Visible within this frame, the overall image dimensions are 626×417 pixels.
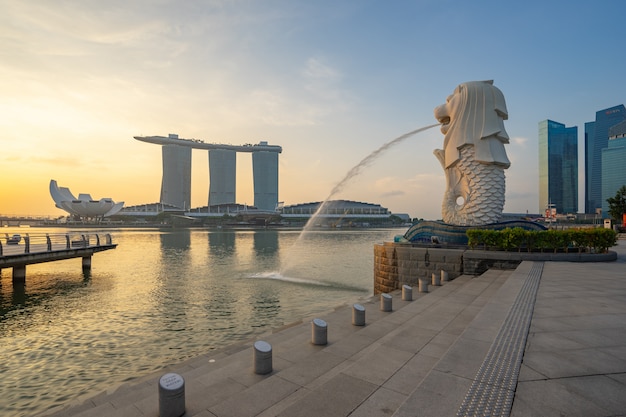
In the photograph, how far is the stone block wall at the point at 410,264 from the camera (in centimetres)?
1809

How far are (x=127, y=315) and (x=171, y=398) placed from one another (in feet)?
Answer: 40.0

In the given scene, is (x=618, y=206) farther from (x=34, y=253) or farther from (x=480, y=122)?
(x=34, y=253)

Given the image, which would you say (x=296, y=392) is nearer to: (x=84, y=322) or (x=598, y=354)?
(x=598, y=354)

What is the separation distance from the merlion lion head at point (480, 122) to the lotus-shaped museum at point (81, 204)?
6676 inches

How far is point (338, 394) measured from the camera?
4910 millimetres

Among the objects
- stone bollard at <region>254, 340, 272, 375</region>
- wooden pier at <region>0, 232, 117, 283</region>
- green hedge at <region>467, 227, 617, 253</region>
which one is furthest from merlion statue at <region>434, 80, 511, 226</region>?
wooden pier at <region>0, 232, 117, 283</region>

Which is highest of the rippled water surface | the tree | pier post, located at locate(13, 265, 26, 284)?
the tree

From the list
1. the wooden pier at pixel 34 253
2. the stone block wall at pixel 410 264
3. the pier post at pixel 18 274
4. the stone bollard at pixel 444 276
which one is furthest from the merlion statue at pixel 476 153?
the pier post at pixel 18 274

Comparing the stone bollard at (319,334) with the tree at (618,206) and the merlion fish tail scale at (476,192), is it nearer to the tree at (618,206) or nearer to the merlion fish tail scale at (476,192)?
the merlion fish tail scale at (476,192)

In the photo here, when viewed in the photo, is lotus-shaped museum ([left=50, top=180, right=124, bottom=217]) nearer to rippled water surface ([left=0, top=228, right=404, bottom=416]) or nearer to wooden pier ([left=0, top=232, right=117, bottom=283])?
rippled water surface ([left=0, top=228, right=404, bottom=416])

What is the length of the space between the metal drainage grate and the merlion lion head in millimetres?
19178

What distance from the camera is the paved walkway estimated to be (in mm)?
4363

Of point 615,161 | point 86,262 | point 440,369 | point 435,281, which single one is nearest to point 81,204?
point 86,262

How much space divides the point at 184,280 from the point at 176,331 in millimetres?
11928
